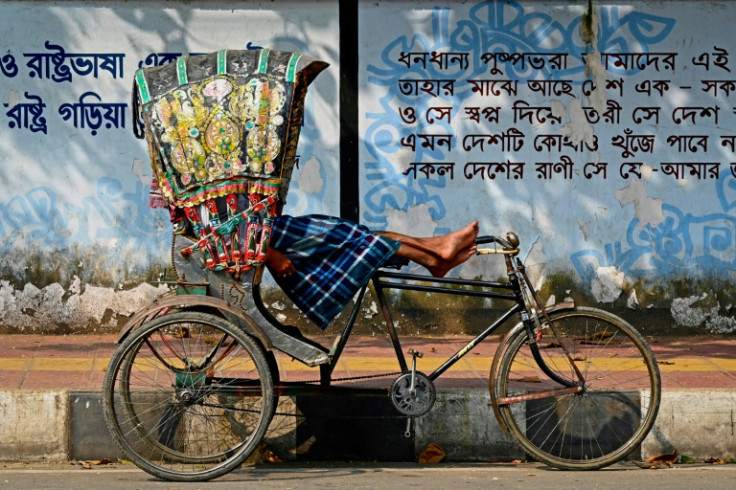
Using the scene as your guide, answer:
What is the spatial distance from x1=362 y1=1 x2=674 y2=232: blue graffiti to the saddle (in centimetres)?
341

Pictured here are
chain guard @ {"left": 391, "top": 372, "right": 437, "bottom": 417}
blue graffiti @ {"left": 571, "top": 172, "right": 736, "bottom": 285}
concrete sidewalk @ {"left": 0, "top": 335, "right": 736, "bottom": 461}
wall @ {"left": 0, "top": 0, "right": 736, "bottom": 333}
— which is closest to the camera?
chain guard @ {"left": 391, "top": 372, "right": 437, "bottom": 417}

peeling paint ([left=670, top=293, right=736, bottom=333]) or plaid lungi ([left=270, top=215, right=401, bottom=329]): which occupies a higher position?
plaid lungi ([left=270, top=215, right=401, bottom=329])

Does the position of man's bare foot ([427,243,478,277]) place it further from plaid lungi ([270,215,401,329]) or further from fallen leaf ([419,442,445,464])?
fallen leaf ([419,442,445,464])

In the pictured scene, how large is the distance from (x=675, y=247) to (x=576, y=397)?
3.54 metres

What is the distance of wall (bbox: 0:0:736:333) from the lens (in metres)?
9.05

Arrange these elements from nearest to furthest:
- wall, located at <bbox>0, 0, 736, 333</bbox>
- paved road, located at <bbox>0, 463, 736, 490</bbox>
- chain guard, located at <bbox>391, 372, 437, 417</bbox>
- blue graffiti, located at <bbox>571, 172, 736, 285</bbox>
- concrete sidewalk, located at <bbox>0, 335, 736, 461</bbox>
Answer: paved road, located at <bbox>0, 463, 736, 490</bbox> → chain guard, located at <bbox>391, 372, 437, 417</bbox> → concrete sidewalk, located at <bbox>0, 335, 736, 461</bbox> → wall, located at <bbox>0, 0, 736, 333</bbox> → blue graffiti, located at <bbox>571, 172, 736, 285</bbox>

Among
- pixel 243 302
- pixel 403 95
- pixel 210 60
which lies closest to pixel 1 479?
pixel 243 302

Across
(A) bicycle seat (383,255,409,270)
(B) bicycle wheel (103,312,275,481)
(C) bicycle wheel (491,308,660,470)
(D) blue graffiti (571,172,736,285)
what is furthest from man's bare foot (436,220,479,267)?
(D) blue graffiti (571,172,736,285)

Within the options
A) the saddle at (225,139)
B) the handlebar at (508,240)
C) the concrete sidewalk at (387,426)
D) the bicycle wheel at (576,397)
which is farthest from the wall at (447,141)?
the saddle at (225,139)

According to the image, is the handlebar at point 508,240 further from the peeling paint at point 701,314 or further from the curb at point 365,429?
the peeling paint at point 701,314

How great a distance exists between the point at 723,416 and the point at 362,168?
368cm

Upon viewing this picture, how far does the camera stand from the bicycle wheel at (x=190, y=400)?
5.57 metres

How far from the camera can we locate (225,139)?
5.62 meters

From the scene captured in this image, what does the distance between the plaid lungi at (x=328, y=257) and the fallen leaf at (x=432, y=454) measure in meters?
0.92
